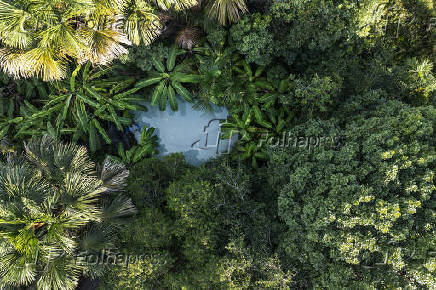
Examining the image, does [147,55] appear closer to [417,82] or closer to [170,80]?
[170,80]

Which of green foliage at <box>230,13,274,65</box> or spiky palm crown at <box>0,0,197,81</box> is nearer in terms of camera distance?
spiky palm crown at <box>0,0,197,81</box>

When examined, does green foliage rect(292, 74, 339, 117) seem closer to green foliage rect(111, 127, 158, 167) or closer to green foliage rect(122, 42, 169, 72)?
green foliage rect(122, 42, 169, 72)

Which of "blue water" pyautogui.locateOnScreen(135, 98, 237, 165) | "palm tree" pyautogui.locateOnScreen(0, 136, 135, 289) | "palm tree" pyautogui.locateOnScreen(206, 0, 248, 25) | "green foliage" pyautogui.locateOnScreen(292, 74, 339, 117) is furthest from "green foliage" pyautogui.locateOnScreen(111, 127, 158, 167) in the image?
"green foliage" pyautogui.locateOnScreen(292, 74, 339, 117)

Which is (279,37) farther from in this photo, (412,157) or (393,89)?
(412,157)

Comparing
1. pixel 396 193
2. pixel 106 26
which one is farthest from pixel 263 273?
pixel 106 26

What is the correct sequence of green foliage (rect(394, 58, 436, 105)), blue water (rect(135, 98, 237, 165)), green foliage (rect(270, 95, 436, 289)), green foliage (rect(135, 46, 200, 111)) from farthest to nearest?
blue water (rect(135, 98, 237, 165)), green foliage (rect(135, 46, 200, 111)), green foliage (rect(394, 58, 436, 105)), green foliage (rect(270, 95, 436, 289))

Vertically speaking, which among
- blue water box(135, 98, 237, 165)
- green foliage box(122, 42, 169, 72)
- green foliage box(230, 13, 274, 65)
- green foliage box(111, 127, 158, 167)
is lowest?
green foliage box(111, 127, 158, 167)

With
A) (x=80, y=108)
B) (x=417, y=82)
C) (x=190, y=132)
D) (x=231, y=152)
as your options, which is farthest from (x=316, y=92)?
(x=80, y=108)
